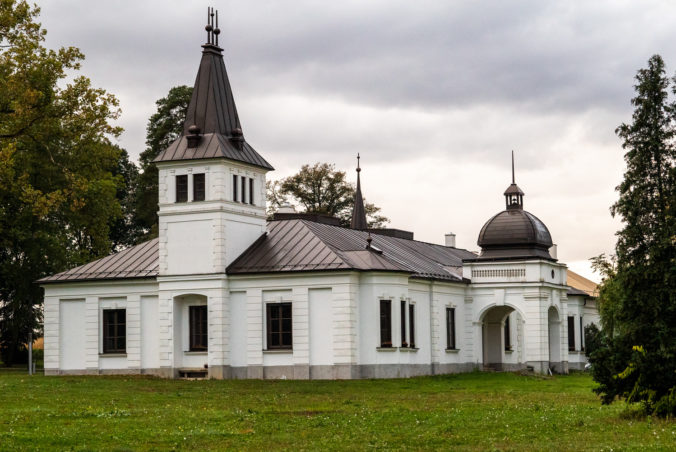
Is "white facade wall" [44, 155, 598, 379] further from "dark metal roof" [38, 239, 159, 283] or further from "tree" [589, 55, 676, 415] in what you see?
"tree" [589, 55, 676, 415]

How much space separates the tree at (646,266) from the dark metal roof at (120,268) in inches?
1148

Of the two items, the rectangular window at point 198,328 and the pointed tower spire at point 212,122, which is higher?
the pointed tower spire at point 212,122

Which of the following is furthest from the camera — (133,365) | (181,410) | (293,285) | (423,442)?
(133,365)

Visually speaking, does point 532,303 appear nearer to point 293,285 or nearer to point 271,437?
point 293,285

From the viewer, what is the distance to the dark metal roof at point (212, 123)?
50281 mm

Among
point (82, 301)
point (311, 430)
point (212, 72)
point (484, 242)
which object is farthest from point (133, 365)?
point (311, 430)

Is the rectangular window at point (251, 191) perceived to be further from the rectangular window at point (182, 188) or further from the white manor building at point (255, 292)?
the rectangular window at point (182, 188)

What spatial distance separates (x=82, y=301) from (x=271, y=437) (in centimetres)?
3161

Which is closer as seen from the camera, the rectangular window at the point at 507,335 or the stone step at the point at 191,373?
the stone step at the point at 191,373

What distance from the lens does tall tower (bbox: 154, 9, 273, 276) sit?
49625 mm

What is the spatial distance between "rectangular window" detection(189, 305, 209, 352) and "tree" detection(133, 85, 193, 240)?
91.3 feet

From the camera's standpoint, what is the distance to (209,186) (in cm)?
4981

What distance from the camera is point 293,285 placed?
160 ft

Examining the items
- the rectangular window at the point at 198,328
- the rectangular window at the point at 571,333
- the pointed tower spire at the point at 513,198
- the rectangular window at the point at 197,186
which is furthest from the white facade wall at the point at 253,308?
the rectangular window at the point at 571,333
